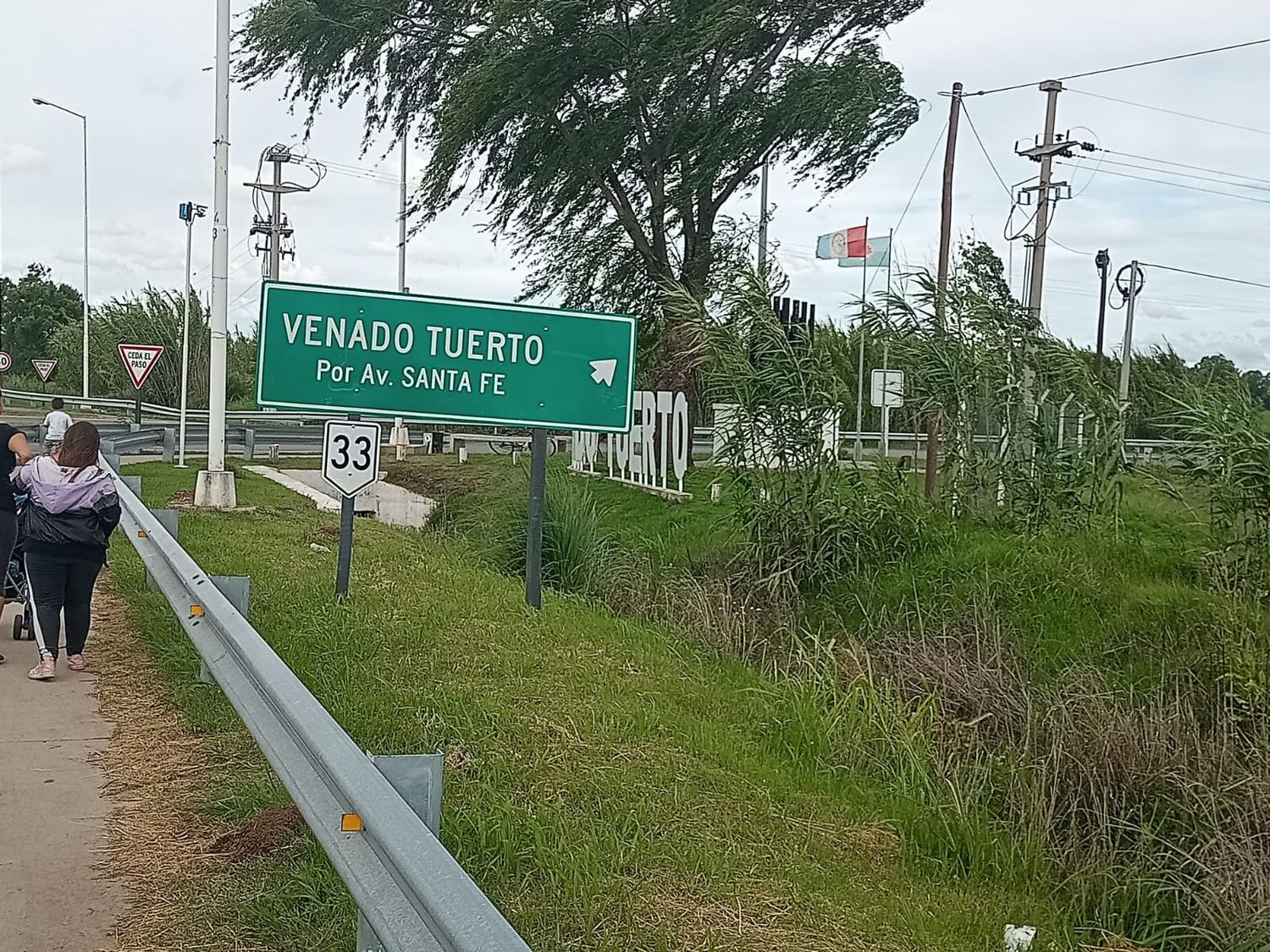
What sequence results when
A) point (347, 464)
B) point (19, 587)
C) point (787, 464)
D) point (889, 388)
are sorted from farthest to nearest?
point (889, 388) → point (787, 464) → point (347, 464) → point (19, 587)

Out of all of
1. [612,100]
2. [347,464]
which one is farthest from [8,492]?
[612,100]

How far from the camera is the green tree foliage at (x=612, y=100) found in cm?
2294

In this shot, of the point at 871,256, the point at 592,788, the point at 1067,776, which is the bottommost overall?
the point at 1067,776

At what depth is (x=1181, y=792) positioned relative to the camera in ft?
26.7

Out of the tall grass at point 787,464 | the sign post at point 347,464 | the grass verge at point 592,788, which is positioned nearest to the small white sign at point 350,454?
the sign post at point 347,464

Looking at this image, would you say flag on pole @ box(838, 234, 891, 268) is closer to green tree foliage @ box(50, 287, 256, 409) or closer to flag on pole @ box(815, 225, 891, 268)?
flag on pole @ box(815, 225, 891, 268)

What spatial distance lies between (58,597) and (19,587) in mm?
1483

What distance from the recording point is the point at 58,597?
7.75 m

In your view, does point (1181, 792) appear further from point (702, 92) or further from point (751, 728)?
point (702, 92)

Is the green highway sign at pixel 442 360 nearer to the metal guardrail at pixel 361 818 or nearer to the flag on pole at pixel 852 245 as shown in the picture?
the metal guardrail at pixel 361 818

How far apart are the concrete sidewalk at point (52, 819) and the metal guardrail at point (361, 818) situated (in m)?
0.73

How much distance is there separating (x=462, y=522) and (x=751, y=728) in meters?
9.55

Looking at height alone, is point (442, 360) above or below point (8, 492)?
above

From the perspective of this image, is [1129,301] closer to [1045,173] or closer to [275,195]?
[1045,173]
